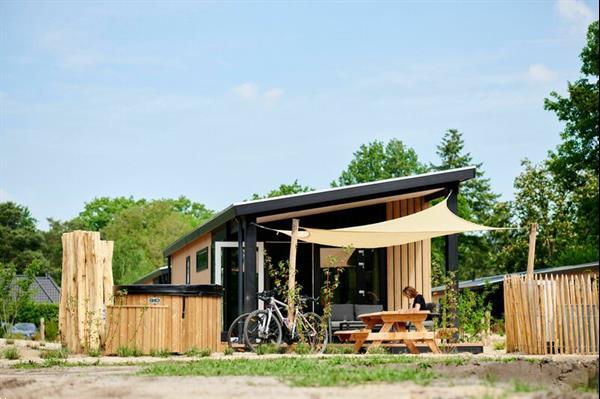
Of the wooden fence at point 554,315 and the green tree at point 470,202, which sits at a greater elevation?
the green tree at point 470,202

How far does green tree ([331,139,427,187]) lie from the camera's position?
176 ft

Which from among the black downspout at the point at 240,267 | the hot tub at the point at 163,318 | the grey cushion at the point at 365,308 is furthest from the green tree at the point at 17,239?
the hot tub at the point at 163,318

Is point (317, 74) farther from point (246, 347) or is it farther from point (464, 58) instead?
point (246, 347)

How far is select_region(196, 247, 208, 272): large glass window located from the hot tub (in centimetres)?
544

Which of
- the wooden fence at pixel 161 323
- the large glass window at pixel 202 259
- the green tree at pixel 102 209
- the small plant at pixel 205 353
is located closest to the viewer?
the small plant at pixel 205 353

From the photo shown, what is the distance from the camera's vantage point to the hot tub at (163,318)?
14047 mm

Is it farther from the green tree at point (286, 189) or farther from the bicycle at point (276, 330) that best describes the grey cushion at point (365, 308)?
the green tree at point (286, 189)

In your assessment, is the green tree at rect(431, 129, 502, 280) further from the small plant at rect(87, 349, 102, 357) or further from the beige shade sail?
the small plant at rect(87, 349, 102, 357)

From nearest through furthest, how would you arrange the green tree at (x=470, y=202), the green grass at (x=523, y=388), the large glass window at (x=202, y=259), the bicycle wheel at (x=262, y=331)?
the green grass at (x=523, y=388) < the bicycle wheel at (x=262, y=331) < the large glass window at (x=202, y=259) < the green tree at (x=470, y=202)

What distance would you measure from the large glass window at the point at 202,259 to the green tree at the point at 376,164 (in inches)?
1260

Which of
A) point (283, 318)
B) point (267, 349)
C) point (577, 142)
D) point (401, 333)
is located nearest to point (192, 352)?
point (267, 349)

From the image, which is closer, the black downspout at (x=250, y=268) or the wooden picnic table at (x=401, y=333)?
the wooden picnic table at (x=401, y=333)

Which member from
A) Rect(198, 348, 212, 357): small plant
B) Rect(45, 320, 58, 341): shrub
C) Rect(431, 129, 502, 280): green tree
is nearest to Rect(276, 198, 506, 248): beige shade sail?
Rect(198, 348, 212, 357): small plant

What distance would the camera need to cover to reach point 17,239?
189 feet
